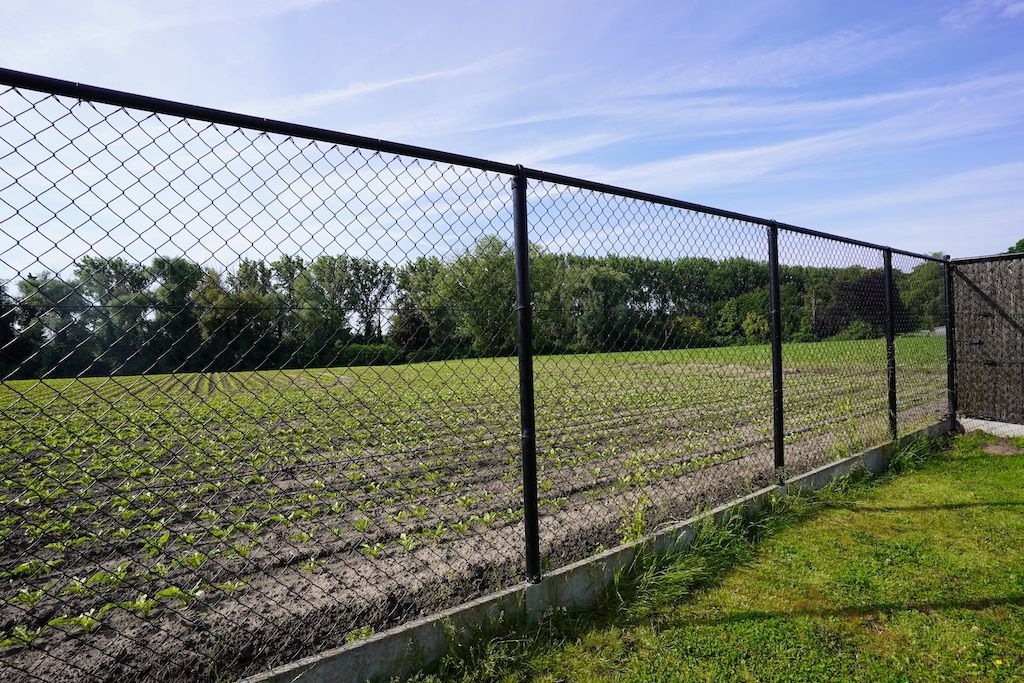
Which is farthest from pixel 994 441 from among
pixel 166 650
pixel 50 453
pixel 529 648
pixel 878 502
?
pixel 50 453

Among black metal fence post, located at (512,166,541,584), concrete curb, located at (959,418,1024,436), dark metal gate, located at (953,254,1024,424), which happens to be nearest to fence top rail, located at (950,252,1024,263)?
dark metal gate, located at (953,254,1024,424)

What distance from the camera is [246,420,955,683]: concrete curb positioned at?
205 cm

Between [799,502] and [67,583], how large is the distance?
15.5ft

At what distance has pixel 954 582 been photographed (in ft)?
9.84

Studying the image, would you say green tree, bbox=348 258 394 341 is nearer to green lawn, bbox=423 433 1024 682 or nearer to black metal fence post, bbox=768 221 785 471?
green lawn, bbox=423 433 1024 682

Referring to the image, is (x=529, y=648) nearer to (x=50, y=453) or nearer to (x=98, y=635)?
(x=98, y=635)

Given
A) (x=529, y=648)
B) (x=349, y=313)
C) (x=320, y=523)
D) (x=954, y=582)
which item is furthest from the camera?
(x=320, y=523)

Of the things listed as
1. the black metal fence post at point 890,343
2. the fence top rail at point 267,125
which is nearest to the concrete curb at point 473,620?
the fence top rail at point 267,125

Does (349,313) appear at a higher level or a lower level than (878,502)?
higher

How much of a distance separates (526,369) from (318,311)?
0.96 metres

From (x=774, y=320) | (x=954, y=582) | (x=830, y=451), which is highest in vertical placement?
(x=774, y=320)

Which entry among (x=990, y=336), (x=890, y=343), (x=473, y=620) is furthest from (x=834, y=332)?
(x=473, y=620)

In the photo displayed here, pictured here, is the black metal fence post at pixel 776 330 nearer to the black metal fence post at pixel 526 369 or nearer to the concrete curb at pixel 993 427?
the black metal fence post at pixel 526 369

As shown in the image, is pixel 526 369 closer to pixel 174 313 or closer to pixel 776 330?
pixel 174 313
